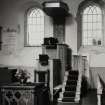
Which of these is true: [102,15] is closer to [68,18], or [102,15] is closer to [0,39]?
[68,18]

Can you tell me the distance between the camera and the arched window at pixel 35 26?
16219 mm

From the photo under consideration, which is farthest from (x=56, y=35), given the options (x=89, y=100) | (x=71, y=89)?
(x=89, y=100)

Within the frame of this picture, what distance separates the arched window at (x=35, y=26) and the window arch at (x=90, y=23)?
6.10ft

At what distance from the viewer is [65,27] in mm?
15484

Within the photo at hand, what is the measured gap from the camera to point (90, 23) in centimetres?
1587

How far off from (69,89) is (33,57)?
13.4ft

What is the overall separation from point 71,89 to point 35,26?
514cm

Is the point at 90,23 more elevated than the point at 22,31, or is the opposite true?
the point at 90,23

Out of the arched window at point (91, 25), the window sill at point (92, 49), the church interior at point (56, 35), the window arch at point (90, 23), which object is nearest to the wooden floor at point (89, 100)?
the church interior at point (56, 35)

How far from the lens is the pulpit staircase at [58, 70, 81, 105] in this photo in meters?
11.0

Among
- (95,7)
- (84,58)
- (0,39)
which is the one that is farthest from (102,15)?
(0,39)

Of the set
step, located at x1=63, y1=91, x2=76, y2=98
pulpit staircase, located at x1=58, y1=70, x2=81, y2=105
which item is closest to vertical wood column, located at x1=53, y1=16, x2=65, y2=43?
pulpit staircase, located at x1=58, y1=70, x2=81, y2=105

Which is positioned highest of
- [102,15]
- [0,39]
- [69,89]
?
[102,15]

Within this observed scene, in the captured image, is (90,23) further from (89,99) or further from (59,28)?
(89,99)
